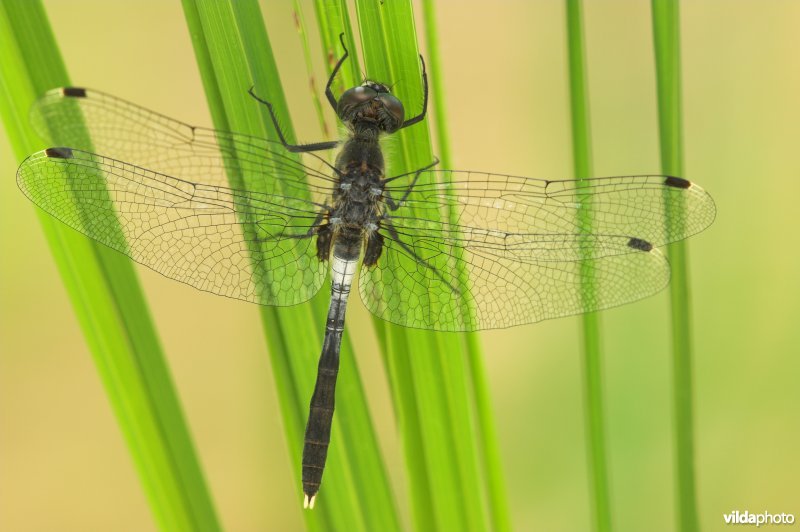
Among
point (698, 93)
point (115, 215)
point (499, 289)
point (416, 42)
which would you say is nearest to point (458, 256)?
point (499, 289)

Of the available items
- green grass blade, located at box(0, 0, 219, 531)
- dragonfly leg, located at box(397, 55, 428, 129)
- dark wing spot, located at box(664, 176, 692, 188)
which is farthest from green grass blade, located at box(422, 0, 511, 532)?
green grass blade, located at box(0, 0, 219, 531)

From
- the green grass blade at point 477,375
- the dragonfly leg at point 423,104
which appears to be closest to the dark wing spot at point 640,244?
the green grass blade at point 477,375

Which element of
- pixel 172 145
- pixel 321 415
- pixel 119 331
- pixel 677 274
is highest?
pixel 172 145

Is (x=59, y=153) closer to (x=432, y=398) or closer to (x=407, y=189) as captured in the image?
(x=407, y=189)

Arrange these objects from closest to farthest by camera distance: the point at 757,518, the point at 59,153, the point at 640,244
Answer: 1. the point at 59,153
2. the point at 640,244
3. the point at 757,518

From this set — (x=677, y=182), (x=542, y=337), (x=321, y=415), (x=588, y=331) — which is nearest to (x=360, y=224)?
(x=321, y=415)

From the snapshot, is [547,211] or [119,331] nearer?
[119,331]

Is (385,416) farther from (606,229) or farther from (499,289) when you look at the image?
(606,229)

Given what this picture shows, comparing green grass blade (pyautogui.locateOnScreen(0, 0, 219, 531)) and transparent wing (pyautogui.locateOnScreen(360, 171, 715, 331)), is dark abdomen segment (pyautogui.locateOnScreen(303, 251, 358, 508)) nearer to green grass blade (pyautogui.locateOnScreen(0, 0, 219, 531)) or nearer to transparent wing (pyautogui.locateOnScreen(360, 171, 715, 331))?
transparent wing (pyautogui.locateOnScreen(360, 171, 715, 331))

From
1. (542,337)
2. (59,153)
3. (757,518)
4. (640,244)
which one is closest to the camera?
(59,153)
